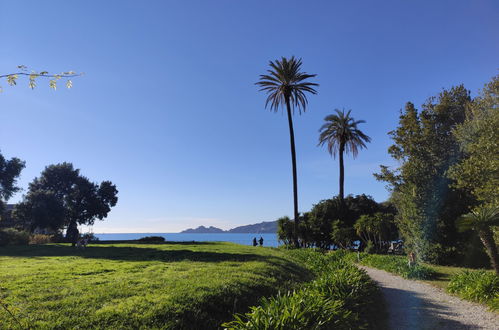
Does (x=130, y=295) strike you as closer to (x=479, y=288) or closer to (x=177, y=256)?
(x=177, y=256)

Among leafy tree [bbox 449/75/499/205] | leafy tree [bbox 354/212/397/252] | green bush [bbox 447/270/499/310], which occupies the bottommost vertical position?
green bush [bbox 447/270/499/310]

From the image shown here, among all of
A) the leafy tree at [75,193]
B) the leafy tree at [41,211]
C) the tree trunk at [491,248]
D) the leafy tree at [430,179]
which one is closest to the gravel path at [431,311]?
the tree trunk at [491,248]

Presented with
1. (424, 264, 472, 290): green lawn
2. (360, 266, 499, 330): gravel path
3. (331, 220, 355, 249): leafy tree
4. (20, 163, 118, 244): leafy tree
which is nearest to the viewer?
(360, 266, 499, 330): gravel path

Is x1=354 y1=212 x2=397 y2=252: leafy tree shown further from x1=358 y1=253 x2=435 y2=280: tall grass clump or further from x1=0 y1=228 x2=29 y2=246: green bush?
x1=0 y1=228 x2=29 y2=246: green bush

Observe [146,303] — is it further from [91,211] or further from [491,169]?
[91,211]

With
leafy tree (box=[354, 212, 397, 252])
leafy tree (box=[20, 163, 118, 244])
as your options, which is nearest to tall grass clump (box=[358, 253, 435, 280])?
leafy tree (box=[354, 212, 397, 252])

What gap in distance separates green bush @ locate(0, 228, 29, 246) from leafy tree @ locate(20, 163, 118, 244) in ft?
83.2

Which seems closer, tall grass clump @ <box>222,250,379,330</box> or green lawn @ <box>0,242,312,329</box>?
tall grass clump @ <box>222,250,379,330</box>

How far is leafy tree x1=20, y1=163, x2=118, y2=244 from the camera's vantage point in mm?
56094

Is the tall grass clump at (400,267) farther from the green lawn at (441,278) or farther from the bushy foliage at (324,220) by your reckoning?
the bushy foliage at (324,220)

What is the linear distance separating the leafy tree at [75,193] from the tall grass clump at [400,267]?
169 ft

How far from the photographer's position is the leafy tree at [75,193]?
56.1 meters

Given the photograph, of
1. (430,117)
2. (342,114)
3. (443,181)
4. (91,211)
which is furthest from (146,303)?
(91,211)

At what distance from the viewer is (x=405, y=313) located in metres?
10.1
